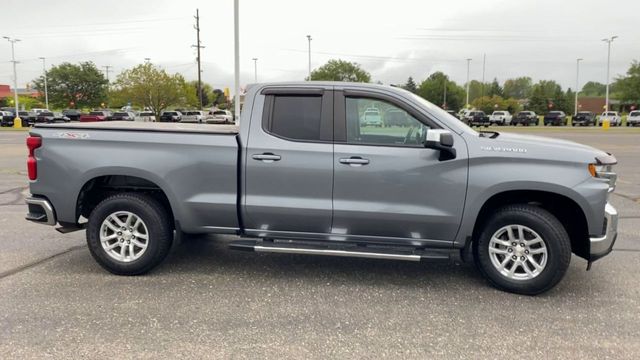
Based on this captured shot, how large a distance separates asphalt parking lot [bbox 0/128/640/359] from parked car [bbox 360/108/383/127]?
1522 mm

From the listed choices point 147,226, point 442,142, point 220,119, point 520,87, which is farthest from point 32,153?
point 520,87

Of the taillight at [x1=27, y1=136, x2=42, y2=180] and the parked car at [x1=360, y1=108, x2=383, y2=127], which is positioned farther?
the taillight at [x1=27, y1=136, x2=42, y2=180]

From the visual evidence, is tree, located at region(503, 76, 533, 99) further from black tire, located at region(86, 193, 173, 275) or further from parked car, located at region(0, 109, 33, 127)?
black tire, located at region(86, 193, 173, 275)

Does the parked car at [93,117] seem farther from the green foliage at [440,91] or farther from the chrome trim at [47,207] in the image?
the green foliage at [440,91]

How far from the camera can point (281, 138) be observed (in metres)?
4.84

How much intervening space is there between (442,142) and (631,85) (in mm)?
87585

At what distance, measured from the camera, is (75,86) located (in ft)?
277

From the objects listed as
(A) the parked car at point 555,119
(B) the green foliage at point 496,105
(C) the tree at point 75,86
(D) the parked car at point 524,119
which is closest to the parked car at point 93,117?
(C) the tree at point 75,86

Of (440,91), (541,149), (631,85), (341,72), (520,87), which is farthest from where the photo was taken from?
(520,87)

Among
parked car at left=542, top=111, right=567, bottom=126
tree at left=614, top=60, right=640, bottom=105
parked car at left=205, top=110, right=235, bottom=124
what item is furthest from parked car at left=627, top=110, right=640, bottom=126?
parked car at left=205, top=110, right=235, bottom=124

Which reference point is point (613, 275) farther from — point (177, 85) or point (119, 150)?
point (177, 85)

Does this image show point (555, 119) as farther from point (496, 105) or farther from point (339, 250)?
point (339, 250)

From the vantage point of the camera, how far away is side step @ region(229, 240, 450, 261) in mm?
4555

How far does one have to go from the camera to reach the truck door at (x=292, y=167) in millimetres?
4746
